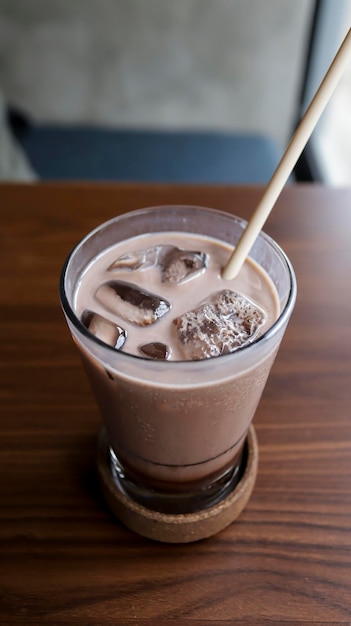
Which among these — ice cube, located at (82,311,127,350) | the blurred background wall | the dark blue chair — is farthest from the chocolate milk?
the blurred background wall

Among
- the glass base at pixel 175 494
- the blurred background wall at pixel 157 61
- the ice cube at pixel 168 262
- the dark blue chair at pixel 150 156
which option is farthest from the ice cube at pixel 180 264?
the blurred background wall at pixel 157 61

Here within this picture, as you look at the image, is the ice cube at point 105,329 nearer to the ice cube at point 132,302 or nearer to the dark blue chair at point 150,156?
the ice cube at point 132,302

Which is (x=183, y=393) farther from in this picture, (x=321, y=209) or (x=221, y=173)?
(x=221, y=173)

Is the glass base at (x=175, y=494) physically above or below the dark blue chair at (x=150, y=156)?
above

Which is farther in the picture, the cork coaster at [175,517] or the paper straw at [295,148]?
the cork coaster at [175,517]

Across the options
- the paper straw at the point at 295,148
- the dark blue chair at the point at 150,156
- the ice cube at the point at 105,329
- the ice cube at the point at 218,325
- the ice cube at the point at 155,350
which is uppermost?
the paper straw at the point at 295,148

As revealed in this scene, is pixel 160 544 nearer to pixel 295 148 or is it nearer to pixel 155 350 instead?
pixel 155 350

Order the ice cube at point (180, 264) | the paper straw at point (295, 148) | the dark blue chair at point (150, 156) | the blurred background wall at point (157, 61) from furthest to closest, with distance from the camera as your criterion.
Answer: the blurred background wall at point (157, 61) → the dark blue chair at point (150, 156) → the ice cube at point (180, 264) → the paper straw at point (295, 148)

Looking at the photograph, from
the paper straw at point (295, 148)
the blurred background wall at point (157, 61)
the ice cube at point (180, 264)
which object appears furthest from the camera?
the blurred background wall at point (157, 61)

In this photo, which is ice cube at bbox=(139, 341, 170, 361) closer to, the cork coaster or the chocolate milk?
the chocolate milk
